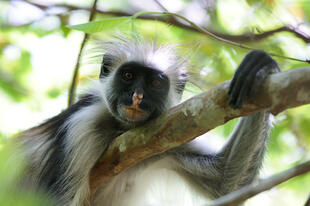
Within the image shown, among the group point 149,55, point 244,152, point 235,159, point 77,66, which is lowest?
point 235,159

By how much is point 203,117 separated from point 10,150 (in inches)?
120

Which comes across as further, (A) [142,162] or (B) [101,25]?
(A) [142,162]

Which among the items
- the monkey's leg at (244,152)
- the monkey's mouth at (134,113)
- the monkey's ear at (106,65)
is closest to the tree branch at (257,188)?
the monkey's leg at (244,152)

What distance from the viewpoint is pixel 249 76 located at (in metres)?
2.94

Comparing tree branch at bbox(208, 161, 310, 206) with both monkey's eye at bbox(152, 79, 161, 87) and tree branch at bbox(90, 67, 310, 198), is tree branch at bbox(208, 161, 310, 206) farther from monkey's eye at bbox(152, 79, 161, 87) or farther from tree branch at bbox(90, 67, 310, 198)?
monkey's eye at bbox(152, 79, 161, 87)

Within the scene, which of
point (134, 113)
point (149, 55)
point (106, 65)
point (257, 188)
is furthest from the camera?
point (106, 65)

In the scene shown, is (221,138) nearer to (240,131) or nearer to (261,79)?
(240,131)

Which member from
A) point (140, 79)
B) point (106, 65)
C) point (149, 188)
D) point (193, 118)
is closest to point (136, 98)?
point (140, 79)

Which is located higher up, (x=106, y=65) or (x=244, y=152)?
(x=106, y=65)

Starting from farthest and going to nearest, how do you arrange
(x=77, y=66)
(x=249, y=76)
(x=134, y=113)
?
(x=77, y=66) → (x=134, y=113) → (x=249, y=76)

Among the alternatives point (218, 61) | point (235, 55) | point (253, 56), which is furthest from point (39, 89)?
point (253, 56)

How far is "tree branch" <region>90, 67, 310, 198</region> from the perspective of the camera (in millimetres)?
2756

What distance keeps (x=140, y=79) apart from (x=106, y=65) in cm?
87

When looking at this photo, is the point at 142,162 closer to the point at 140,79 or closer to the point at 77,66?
the point at 140,79
